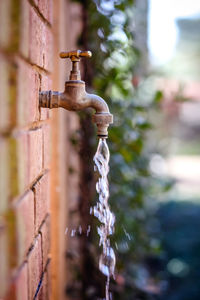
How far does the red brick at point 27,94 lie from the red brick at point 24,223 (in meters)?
0.15

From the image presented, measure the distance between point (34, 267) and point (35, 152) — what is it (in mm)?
247

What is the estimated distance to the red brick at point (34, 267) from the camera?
2.56ft

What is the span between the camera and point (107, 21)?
2027mm

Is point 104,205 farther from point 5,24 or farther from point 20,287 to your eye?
point 5,24

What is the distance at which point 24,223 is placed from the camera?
27.9 inches

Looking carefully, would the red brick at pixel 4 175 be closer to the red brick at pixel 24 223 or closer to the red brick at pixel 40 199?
the red brick at pixel 24 223

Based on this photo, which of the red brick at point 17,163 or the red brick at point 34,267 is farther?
the red brick at point 34,267

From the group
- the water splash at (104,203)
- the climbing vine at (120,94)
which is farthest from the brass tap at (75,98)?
the climbing vine at (120,94)

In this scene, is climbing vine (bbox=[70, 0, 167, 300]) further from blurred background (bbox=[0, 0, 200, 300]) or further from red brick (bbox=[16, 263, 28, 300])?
red brick (bbox=[16, 263, 28, 300])

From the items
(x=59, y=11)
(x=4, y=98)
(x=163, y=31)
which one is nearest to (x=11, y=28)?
(x=4, y=98)

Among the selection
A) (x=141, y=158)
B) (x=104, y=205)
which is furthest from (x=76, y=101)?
(x=141, y=158)

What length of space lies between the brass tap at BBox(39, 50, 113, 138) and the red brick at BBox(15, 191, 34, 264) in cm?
26

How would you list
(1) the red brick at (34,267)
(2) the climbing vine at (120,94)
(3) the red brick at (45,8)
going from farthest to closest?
1. (2) the climbing vine at (120,94)
2. (3) the red brick at (45,8)
3. (1) the red brick at (34,267)

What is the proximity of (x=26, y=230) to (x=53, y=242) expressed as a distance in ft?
3.58
